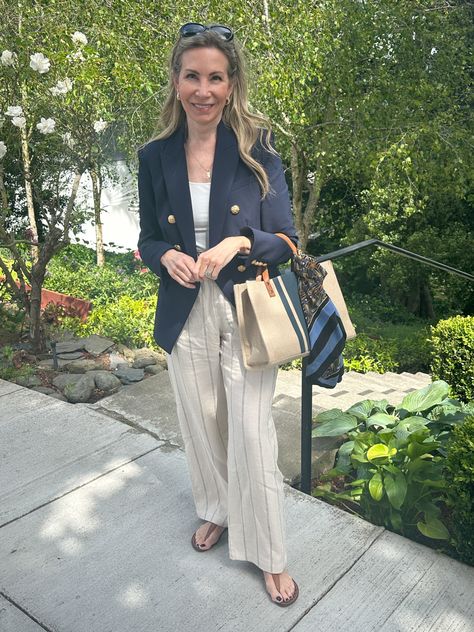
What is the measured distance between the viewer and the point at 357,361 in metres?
8.41

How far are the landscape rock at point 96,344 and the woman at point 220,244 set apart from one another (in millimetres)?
3175

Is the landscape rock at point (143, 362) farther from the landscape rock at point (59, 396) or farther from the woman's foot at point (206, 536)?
the woman's foot at point (206, 536)

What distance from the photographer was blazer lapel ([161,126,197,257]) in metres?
2.00

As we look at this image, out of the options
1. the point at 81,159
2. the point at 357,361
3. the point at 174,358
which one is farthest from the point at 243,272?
the point at 357,361

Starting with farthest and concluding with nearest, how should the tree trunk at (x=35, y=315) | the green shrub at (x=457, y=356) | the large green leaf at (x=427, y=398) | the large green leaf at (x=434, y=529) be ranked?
the tree trunk at (x=35, y=315), the green shrub at (x=457, y=356), the large green leaf at (x=427, y=398), the large green leaf at (x=434, y=529)

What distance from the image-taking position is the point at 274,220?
2.04 metres

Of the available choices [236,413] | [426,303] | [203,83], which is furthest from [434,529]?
[426,303]

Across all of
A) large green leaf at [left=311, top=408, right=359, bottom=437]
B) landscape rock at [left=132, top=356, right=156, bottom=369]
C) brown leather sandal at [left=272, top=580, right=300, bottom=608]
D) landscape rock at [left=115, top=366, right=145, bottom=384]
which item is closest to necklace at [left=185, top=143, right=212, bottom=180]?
brown leather sandal at [left=272, top=580, right=300, bottom=608]

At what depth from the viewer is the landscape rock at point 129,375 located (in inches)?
180

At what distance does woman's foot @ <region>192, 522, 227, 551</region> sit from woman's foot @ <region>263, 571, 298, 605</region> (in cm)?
32

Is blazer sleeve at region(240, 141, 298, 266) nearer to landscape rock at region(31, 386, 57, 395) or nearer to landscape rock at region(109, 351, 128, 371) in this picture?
landscape rock at region(31, 386, 57, 395)

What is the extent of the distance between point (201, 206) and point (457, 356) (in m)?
3.26

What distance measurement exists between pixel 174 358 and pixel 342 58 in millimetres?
6843

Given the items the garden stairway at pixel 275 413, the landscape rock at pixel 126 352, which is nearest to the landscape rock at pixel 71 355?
the landscape rock at pixel 126 352
